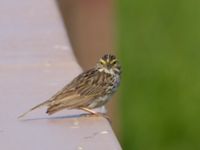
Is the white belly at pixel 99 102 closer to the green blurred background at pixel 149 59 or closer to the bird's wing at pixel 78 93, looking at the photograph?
the bird's wing at pixel 78 93

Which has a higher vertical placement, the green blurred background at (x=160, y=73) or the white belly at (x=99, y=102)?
the white belly at (x=99, y=102)

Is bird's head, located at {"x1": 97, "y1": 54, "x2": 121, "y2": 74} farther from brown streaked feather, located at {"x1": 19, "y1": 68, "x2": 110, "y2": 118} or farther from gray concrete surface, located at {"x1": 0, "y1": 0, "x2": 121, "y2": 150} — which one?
gray concrete surface, located at {"x1": 0, "y1": 0, "x2": 121, "y2": 150}

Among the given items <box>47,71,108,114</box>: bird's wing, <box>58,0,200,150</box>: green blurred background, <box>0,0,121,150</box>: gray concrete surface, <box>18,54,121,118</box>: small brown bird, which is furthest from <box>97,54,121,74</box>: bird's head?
<box>58,0,200,150</box>: green blurred background

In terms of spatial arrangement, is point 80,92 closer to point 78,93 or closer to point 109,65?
point 78,93

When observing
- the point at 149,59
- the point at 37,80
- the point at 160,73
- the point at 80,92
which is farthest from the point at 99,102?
the point at 149,59

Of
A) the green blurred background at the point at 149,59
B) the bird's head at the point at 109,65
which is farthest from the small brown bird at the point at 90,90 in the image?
the green blurred background at the point at 149,59

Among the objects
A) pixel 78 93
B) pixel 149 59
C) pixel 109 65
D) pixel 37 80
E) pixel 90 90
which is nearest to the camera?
pixel 37 80
